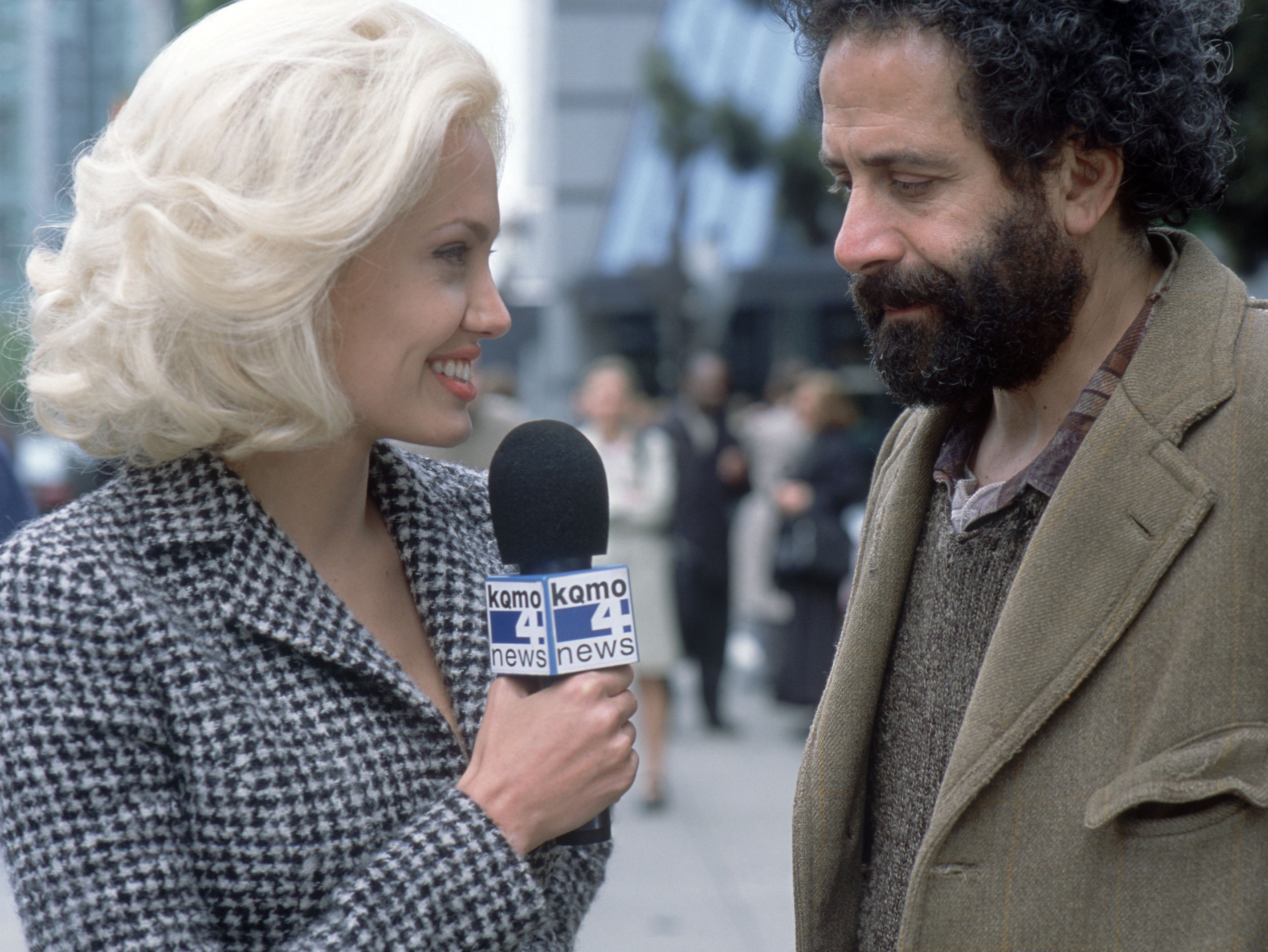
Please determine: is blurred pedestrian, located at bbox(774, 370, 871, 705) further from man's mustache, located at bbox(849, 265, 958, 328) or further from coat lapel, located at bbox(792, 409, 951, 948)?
man's mustache, located at bbox(849, 265, 958, 328)

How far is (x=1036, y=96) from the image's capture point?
1.80m

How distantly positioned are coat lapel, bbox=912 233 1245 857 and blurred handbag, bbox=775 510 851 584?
5.95m

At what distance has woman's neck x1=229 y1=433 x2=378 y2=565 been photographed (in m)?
1.88

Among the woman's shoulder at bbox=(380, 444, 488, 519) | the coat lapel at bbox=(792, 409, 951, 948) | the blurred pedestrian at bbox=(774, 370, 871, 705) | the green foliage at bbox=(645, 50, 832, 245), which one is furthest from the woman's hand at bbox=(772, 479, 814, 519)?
the coat lapel at bbox=(792, 409, 951, 948)

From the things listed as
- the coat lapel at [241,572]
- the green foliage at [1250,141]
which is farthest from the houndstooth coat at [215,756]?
the green foliage at [1250,141]

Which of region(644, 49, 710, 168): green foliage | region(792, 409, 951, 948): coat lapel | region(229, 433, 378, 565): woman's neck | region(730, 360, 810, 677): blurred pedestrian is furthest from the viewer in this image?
region(644, 49, 710, 168): green foliage

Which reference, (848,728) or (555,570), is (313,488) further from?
(848,728)

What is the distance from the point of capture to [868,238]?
1.87 meters

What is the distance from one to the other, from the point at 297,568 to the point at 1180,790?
3.77ft

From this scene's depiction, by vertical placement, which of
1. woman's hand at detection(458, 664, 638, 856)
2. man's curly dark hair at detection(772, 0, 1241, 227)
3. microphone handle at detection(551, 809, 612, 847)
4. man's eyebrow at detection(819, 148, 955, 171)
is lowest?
microphone handle at detection(551, 809, 612, 847)

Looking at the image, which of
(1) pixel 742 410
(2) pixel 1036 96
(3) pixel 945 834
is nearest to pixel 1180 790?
(3) pixel 945 834

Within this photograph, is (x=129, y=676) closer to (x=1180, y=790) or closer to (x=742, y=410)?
(x=1180, y=790)

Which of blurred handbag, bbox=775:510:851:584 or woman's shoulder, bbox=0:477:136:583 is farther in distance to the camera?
blurred handbag, bbox=775:510:851:584

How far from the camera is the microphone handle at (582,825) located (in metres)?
1.75
